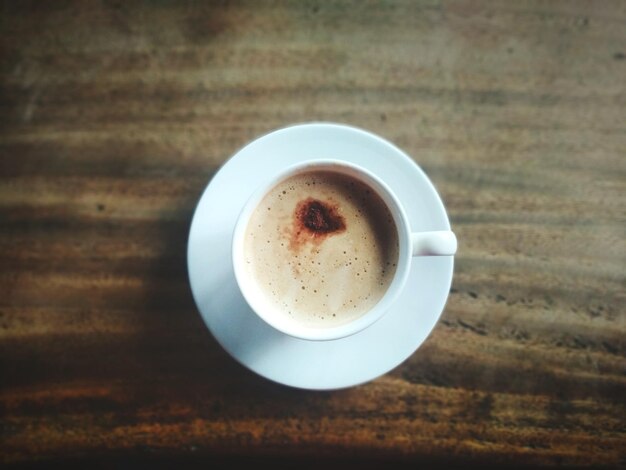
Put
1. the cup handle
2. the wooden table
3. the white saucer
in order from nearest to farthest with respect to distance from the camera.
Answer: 1. the cup handle
2. the white saucer
3. the wooden table

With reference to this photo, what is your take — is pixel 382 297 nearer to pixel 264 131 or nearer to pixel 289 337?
pixel 289 337

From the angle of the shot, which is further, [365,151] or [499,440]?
[499,440]

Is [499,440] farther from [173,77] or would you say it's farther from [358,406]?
[173,77]

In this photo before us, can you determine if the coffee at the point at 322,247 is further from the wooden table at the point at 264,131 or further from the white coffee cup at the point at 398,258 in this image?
the wooden table at the point at 264,131

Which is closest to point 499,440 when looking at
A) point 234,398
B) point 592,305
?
point 592,305

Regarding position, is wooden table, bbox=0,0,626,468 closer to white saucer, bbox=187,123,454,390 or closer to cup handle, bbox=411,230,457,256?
white saucer, bbox=187,123,454,390

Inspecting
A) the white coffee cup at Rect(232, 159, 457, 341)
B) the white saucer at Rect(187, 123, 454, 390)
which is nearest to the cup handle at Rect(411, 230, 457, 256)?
the white coffee cup at Rect(232, 159, 457, 341)

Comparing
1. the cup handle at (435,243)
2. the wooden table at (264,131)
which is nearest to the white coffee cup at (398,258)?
the cup handle at (435,243)
